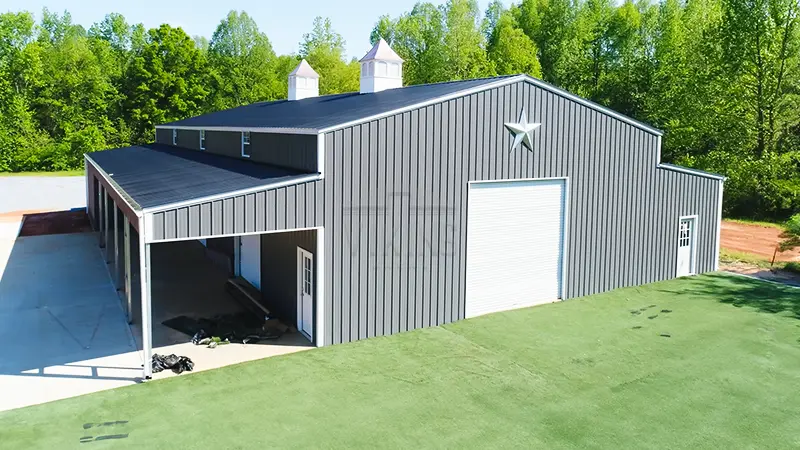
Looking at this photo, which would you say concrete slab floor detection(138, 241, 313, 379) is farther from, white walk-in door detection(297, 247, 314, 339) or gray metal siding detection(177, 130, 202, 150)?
gray metal siding detection(177, 130, 202, 150)

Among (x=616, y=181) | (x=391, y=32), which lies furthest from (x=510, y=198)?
(x=391, y=32)

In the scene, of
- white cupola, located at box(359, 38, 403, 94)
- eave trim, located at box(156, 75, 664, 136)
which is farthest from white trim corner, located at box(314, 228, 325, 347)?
white cupola, located at box(359, 38, 403, 94)

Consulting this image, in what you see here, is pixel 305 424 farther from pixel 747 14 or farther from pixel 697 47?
pixel 697 47

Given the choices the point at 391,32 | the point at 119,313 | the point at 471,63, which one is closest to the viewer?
the point at 119,313

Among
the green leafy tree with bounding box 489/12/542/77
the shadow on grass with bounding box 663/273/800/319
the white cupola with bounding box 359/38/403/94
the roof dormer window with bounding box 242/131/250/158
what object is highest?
the green leafy tree with bounding box 489/12/542/77

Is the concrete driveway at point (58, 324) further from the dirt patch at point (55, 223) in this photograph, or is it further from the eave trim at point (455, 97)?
the eave trim at point (455, 97)

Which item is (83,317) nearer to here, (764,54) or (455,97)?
(455,97)

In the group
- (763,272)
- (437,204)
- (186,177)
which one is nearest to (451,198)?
(437,204)
